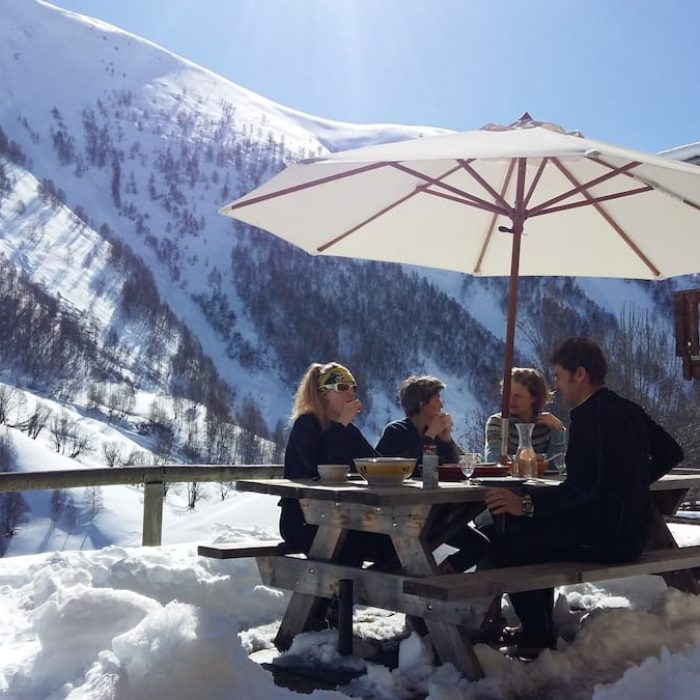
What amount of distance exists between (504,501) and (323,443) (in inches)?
37.0

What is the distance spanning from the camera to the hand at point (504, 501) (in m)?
3.29

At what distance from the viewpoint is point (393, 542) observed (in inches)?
128

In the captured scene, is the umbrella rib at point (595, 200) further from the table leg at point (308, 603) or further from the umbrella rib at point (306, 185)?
the table leg at point (308, 603)

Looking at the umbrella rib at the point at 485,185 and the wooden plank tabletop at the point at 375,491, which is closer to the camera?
the wooden plank tabletop at the point at 375,491

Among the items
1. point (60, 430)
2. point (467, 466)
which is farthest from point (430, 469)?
point (60, 430)

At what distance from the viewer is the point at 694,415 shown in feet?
45.4

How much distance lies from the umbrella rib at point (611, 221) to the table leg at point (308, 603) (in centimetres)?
241

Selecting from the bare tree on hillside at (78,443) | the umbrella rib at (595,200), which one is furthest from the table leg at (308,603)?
the bare tree on hillside at (78,443)

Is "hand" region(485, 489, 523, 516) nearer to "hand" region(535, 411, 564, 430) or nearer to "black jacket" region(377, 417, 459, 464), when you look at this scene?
"black jacket" region(377, 417, 459, 464)

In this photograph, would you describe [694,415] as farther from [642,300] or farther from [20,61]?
[20,61]

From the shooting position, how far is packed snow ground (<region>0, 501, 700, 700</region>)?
2619 mm

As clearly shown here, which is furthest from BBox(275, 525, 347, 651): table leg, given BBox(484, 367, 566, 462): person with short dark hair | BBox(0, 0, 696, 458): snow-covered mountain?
BBox(0, 0, 696, 458): snow-covered mountain

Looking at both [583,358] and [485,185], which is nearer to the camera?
[583,358]

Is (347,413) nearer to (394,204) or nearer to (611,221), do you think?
(394,204)
